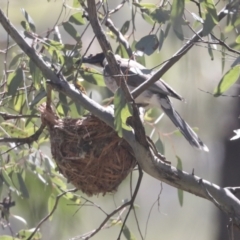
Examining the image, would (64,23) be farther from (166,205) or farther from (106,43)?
(166,205)

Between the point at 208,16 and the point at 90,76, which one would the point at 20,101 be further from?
the point at 208,16

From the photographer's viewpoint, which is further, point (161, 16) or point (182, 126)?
point (182, 126)

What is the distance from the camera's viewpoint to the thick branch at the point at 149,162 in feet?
6.89

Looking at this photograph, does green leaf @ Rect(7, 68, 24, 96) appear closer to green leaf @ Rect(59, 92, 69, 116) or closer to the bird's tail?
green leaf @ Rect(59, 92, 69, 116)

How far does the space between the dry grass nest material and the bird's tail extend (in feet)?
1.16

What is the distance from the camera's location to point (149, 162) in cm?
217

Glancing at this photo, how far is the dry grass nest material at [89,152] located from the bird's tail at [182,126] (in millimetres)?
354

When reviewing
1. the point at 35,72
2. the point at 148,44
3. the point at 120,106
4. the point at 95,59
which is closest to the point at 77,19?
the point at 35,72

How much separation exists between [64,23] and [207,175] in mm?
2529

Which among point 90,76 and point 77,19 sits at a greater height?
point 77,19

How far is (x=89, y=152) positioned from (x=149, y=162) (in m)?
0.34

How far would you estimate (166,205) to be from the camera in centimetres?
564

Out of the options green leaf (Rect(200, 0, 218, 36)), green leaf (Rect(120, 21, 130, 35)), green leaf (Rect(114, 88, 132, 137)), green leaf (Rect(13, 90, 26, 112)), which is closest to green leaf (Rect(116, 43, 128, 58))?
green leaf (Rect(120, 21, 130, 35))

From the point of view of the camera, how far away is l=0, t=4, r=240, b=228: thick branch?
6.89ft
